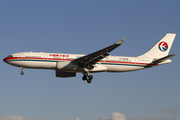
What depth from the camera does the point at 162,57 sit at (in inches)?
2101

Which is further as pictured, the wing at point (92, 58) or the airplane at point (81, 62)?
the airplane at point (81, 62)

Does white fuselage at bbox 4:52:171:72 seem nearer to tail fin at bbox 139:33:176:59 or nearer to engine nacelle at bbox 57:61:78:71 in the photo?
engine nacelle at bbox 57:61:78:71

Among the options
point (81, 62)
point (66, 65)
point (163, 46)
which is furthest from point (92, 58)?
point (163, 46)

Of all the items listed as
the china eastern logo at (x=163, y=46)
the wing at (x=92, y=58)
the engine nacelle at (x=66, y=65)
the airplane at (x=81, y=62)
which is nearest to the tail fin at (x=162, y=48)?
the china eastern logo at (x=163, y=46)

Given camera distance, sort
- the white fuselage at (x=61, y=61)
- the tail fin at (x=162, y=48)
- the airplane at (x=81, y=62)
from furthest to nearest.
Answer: the tail fin at (x=162, y=48)
the white fuselage at (x=61, y=61)
the airplane at (x=81, y=62)

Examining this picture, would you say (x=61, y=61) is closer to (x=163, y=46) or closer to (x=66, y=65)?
(x=66, y=65)

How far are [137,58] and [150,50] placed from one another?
4.32 m

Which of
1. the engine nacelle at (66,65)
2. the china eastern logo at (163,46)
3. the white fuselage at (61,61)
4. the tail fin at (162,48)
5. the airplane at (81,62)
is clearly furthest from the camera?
the china eastern logo at (163,46)

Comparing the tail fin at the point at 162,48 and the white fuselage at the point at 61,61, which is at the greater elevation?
the tail fin at the point at 162,48

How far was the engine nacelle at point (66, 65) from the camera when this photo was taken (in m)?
46.5

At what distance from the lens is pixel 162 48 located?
2160 inches

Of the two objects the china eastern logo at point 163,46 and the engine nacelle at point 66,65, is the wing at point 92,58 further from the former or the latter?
the china eastern logo at point 163,46

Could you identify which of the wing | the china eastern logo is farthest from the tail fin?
the wing

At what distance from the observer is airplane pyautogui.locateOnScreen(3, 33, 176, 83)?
153ft
